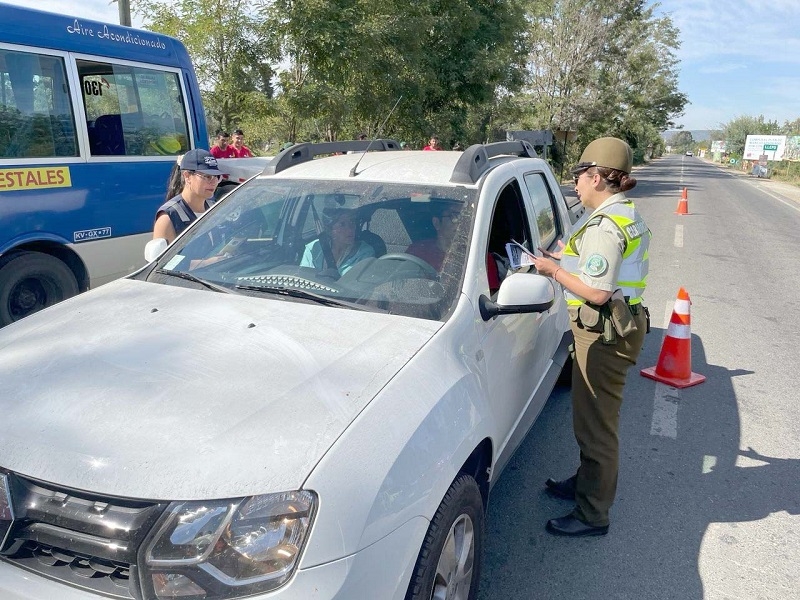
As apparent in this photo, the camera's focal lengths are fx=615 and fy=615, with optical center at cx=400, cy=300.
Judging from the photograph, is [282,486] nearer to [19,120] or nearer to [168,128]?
[19,120]

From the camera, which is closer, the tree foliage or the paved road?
the paved road

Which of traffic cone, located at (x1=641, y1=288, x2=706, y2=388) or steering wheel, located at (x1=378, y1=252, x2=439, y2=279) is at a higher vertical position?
steering wheel, located at (x1=378, y1=252, x2=439, y2=279)

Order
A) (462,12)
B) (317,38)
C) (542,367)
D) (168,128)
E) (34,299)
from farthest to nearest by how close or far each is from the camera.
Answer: (462,12) < (317,38) < (168,128) < (34,299) < (542,367)

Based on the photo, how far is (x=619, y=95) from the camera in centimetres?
3912

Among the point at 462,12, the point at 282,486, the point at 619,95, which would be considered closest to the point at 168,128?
the point at 282,486

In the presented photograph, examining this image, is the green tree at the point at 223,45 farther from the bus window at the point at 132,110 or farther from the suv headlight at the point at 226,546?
the suv headlight at the point at 226,546

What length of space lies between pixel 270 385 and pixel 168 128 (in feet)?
17.1

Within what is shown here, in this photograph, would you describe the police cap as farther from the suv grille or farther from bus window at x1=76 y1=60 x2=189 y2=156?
bus window at x1=76 y1=60 x2=189 y2=156

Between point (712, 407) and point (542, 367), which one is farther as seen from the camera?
point (712, 407)

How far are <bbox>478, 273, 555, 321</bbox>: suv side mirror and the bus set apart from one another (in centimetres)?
411

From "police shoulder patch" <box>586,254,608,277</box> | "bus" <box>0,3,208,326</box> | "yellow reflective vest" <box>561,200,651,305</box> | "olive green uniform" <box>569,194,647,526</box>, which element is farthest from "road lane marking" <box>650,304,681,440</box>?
"bus" <box>0,3,208,326</box>

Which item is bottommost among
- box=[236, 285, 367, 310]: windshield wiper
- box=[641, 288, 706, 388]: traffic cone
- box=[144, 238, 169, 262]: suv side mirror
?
box=[641, 288, 706, 388]: traffic cone

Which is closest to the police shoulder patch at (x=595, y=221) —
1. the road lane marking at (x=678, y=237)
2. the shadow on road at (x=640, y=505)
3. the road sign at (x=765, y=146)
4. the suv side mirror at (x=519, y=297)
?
the suv side mirror at (x=519, y=297)

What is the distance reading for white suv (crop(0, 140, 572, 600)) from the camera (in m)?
1.52
